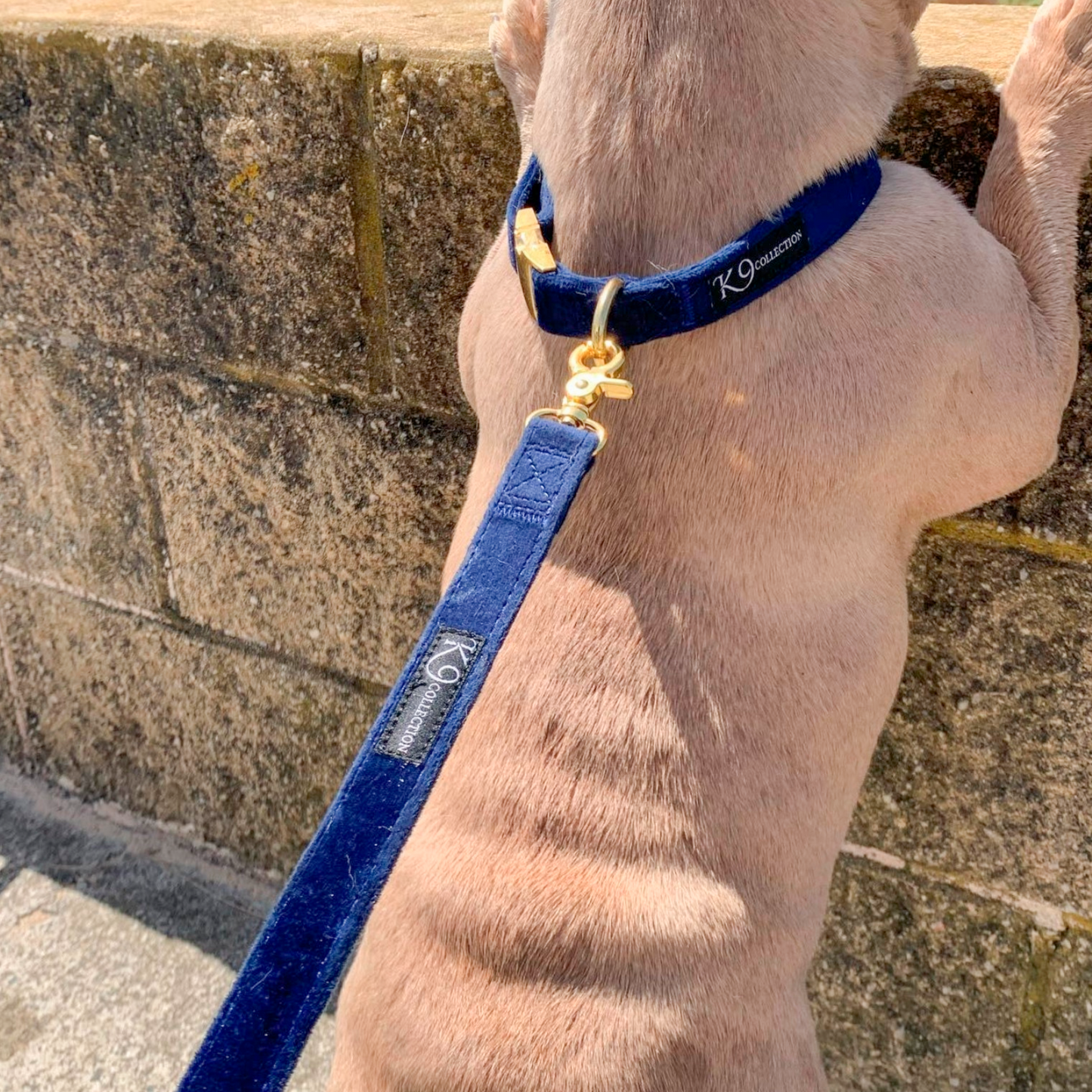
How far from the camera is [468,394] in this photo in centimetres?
183

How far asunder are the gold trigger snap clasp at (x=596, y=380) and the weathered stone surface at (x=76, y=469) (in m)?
1.45

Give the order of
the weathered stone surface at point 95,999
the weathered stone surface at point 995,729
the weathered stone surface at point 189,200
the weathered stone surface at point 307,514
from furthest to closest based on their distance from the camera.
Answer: the weathered stone surface at point 95,999
the weathered stone surface at point 307,514
the weathered stone surface at point 189,200
the weathered stone surface at point 995,729

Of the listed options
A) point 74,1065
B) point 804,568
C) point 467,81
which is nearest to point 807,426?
point 804,568

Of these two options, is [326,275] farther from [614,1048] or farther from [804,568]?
[614,1048]

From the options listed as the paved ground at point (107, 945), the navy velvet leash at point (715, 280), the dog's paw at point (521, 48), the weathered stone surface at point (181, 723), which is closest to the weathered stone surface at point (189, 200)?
the dog's paw at point (521, 48)

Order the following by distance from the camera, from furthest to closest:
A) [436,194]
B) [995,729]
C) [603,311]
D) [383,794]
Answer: [436,194] → [995,729] → [603,311] → [383,794]

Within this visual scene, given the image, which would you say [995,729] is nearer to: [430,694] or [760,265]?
[760,265]

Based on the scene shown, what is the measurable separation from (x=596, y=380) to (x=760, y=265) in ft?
0.76

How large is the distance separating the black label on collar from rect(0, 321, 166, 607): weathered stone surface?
1526 mm

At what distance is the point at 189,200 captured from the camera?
2.21 m

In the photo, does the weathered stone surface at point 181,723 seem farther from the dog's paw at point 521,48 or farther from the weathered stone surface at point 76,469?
the dog's paw at point 521,48

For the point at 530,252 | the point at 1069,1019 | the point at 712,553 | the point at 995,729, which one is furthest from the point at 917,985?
the point at 530,252

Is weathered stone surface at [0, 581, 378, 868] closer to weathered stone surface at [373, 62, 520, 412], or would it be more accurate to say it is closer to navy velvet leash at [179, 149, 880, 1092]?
weathered stone surface at [373, 62, 520, 412]

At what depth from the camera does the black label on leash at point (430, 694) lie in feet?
3.75
